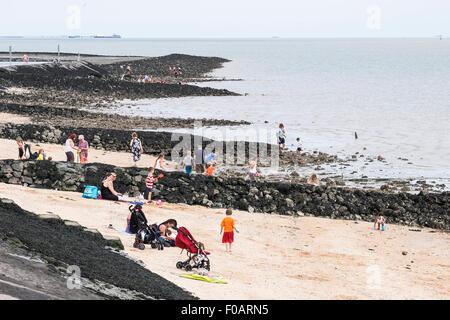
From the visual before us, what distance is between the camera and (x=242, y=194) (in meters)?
21.8

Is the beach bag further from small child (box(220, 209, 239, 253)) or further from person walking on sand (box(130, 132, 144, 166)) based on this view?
person walking on sand (box(130, 132, 144, 166))

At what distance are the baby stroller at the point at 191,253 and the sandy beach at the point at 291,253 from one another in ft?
0.86

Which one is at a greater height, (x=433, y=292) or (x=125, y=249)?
(x=125, y=249)

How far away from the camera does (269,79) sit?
102938 millimetres

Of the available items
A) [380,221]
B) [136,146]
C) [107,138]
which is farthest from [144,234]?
[107,138]

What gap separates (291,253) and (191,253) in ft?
13.0

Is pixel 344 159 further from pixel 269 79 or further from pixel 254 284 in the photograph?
pixel 269 79

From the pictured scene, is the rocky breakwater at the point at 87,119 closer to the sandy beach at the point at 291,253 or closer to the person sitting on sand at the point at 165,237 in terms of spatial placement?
the sandy beach at the point at 291,253

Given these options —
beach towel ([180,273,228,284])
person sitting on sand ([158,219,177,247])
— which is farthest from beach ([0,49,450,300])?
person sitting on sand ([158,219,177,247])

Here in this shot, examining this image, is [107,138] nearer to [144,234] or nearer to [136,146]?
[136,146]

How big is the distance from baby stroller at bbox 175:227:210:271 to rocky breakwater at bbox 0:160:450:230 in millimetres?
7219

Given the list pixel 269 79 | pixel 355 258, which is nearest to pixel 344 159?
pixel 355 258
